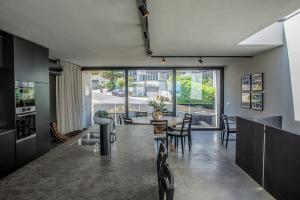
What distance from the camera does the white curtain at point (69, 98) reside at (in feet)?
24.1

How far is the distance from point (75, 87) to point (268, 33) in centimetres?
621

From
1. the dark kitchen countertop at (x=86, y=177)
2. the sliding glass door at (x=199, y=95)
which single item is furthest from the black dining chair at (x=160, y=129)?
the sliding glass door at (x=199, y=95)

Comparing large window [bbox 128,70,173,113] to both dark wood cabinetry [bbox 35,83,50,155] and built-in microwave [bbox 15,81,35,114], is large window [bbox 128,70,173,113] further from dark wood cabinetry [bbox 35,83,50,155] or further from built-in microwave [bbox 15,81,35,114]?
built-in microwave [bbox 15,81,35,114]

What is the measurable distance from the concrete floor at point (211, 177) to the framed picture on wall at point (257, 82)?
1724 mm

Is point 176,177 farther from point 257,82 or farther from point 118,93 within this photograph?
point 118,93

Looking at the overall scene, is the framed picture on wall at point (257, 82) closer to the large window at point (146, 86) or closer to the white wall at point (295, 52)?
the white wall at point (295, 52)

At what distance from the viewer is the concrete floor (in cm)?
359

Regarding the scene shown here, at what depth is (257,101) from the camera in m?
6.32

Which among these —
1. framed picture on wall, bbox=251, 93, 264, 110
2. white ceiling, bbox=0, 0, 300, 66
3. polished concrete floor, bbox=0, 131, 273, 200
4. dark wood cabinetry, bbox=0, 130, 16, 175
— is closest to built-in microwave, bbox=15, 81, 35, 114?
dark wood cabinetry, bbox=0, 130, 16, 175

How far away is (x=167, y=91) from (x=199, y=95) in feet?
4.15

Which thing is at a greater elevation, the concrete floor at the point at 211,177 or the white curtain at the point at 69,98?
the white curtain at the point at 69,98

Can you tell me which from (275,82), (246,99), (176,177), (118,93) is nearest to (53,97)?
(118,93)

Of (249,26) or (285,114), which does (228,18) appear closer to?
(249,26)

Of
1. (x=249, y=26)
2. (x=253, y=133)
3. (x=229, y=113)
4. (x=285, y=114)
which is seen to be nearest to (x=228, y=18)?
(x=249, y=26)
